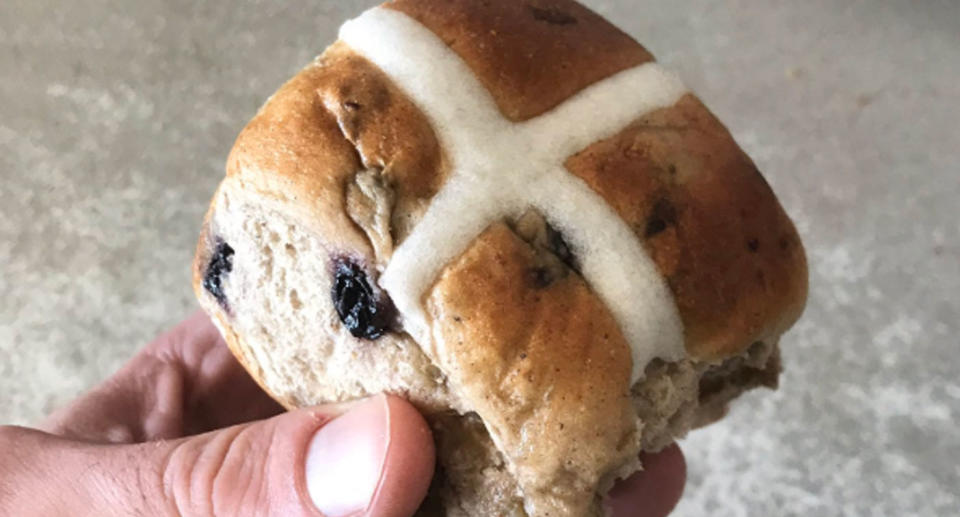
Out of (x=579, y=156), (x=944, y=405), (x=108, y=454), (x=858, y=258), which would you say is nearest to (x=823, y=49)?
(x=858, y=258)

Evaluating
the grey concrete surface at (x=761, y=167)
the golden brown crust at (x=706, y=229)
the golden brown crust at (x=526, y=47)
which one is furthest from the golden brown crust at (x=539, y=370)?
the grey concrete surface at (x=761, y=167)

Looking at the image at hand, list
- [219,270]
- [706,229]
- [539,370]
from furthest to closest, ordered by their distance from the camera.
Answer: [219,270]
[706,229]
[539,370]

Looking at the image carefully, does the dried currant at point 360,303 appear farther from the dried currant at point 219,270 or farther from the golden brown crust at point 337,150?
the dried currant at point 219,270

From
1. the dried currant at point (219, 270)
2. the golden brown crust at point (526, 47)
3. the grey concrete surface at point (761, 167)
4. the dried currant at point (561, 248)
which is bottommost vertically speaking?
the grey concrete surface at point (761, 167)

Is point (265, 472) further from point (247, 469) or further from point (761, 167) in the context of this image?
point (761, 167)

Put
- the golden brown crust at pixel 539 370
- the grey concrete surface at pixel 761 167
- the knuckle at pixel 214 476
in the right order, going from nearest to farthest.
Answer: the golden brown crust at pixel 539 370 → the knuckle at pixel 214 476 → the grey concrete surface at pixel 761 167

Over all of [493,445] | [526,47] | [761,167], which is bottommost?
[761,167]

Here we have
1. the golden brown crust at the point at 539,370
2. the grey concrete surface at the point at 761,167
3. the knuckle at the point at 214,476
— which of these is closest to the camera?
the golden brown crust at the point at 539,370

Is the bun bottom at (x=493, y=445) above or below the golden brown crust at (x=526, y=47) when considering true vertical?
below

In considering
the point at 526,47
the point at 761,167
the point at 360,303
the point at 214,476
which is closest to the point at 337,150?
the point at 360,303

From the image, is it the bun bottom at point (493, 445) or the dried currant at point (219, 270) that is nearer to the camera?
the bun bottom at point (493, 445)
